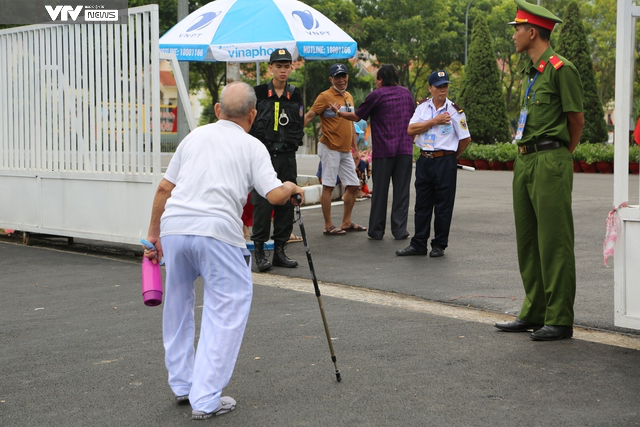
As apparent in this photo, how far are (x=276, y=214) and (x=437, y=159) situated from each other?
179cm

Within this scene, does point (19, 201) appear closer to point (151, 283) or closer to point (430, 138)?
point (430, 138)

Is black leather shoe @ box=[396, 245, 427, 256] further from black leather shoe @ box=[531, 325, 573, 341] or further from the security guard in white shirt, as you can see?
black leather shoe @ box=[531, 325, 573, 341]

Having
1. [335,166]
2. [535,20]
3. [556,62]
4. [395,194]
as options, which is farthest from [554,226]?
[335,166]

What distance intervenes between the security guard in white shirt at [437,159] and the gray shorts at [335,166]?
76.7 inches

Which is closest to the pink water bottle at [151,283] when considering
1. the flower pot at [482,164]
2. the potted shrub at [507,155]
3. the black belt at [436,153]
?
the black belt at [436,153]

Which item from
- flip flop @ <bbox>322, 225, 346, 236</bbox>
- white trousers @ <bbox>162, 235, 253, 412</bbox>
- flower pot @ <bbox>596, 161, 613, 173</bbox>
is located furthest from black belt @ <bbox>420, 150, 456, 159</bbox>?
flower pot @ <bbox>596, 161, 613, 173</bbox>

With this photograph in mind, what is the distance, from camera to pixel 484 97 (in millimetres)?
33094

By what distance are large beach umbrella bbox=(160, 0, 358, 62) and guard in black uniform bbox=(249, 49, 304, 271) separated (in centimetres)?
190

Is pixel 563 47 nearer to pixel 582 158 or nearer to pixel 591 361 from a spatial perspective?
pixel 582 158

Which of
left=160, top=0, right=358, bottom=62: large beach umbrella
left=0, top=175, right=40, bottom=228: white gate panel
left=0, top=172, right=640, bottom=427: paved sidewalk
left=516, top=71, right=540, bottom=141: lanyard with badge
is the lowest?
left=0, top=172, right=640, bottom=427: paved sidewalk

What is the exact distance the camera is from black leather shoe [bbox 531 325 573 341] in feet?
19.7

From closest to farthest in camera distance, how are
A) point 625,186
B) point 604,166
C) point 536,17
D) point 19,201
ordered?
point 625,186 → point 536,17 → point 19,201 → point 604,166

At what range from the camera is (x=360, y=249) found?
34.3 feet

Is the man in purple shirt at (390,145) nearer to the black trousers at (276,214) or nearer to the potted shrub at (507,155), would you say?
the black trousers at (276,214)
